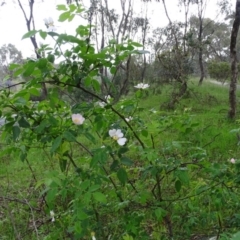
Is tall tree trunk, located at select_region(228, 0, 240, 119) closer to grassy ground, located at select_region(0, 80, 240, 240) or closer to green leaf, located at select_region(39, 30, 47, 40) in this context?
grassy ground, located at select_region(0, 80, 240, 240)

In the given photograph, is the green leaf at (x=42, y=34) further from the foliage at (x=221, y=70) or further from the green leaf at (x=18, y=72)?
the foliage at (x=221, y=70)

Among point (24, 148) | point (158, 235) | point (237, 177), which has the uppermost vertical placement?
point (24, 148)

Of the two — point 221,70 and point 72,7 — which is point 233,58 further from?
point 221,70

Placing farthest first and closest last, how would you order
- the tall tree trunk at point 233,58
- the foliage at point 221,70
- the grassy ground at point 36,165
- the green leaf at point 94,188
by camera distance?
the foliage at point 221,70 < the tall tree trunk at point 233,58 < the grassy ground at point 36,165 < the green leaf at point 94,188

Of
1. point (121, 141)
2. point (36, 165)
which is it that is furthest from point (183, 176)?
point (36, 165)

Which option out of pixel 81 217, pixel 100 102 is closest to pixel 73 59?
pixel 100 102

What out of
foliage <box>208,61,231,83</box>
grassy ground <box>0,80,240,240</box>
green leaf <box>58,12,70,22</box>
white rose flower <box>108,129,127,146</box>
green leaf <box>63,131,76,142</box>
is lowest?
foliage <box>208,61,231,83</box>

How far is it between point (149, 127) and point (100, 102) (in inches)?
9.1

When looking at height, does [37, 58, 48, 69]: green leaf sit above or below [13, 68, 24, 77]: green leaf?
above

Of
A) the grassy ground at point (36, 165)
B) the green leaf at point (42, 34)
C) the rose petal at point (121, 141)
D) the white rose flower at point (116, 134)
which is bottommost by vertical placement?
the grassy ground at point (36, 165)

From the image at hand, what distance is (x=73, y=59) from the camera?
1.20 m

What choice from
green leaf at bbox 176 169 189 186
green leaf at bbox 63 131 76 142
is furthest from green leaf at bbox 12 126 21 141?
green leaf at bbox 176 169 189 186

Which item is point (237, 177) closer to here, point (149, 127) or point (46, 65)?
point (149, 127)

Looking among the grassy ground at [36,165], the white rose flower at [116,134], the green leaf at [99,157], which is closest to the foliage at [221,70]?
the grassy ground at [36,165]
